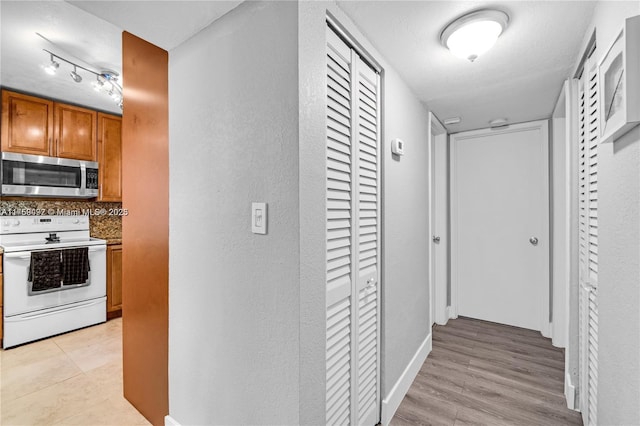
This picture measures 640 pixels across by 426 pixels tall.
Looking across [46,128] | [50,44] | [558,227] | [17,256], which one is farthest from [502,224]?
[46,128]

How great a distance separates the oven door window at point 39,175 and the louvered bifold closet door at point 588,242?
14.1 feet

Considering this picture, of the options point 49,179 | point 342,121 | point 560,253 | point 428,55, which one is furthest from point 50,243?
point 560,253

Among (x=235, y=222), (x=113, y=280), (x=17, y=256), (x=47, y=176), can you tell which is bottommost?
(x=113, y=280)

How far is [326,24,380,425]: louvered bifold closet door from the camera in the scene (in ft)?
4.32

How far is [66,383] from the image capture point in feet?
7.18

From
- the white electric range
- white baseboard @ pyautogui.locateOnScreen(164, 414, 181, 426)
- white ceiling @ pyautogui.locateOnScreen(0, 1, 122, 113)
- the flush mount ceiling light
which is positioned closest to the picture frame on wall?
the flush mount ceiling light

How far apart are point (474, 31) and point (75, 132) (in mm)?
3805

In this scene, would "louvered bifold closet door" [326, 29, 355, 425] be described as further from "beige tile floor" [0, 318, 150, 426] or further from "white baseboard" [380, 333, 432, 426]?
"beige tile floor" [0, 318, 150, 426]

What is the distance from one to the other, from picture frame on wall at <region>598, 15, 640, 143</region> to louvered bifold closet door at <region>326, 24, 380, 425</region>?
94 centimetres

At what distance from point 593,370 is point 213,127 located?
2234 mm

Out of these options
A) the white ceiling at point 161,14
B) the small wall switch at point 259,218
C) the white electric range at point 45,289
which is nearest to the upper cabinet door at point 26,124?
the white electric range at point 45,289

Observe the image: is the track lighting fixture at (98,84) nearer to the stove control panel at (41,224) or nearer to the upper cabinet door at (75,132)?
the upper cabinet door at (75,132)

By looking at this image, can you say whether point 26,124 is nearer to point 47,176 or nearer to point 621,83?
Result: point 47,176

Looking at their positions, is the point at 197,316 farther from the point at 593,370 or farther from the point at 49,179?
the point at 49,179
